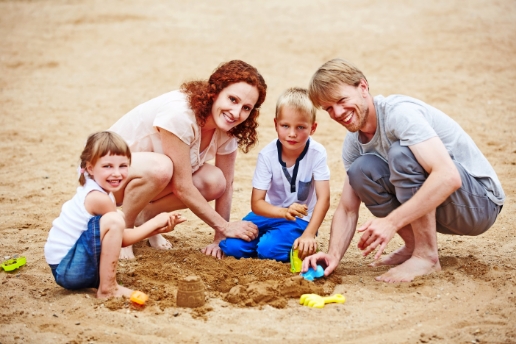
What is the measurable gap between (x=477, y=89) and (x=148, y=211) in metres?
5.62

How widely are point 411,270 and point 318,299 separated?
0.69 meters

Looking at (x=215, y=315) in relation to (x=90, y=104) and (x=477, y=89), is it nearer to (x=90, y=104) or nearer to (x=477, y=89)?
(x=90, y=104)

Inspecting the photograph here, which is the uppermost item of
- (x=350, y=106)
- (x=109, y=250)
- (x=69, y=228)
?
(x=350, y=106)

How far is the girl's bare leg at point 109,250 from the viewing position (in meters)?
3.31

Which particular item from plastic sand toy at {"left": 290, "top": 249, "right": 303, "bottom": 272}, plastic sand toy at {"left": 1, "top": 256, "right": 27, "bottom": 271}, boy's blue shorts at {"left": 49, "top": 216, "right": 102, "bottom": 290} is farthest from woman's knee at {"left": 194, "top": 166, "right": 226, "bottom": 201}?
plastic sand toy at {"left": 1, "top": 256, "right": 27, "bottom": 271}

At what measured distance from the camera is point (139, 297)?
10.8ft

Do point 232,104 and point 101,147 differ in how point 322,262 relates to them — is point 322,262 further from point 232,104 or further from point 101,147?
point 101,147

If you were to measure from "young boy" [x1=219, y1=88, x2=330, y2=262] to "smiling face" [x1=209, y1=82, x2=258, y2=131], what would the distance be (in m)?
0.20

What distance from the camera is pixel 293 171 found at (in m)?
4.18

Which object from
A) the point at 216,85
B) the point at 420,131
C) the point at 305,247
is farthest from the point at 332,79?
the point at 305,247

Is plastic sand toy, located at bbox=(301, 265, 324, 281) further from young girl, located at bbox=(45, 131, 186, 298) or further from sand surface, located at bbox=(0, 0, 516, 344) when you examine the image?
young girl, located at bbox=(45, 131, 186, 298)

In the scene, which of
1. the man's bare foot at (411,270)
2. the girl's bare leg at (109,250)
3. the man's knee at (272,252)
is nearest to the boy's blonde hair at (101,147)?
the girl's bare leg at (109,250)

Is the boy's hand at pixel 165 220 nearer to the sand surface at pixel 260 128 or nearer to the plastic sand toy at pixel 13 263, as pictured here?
the sand surface at pixel 260 128

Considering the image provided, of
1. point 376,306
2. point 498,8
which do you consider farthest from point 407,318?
point 498,8
